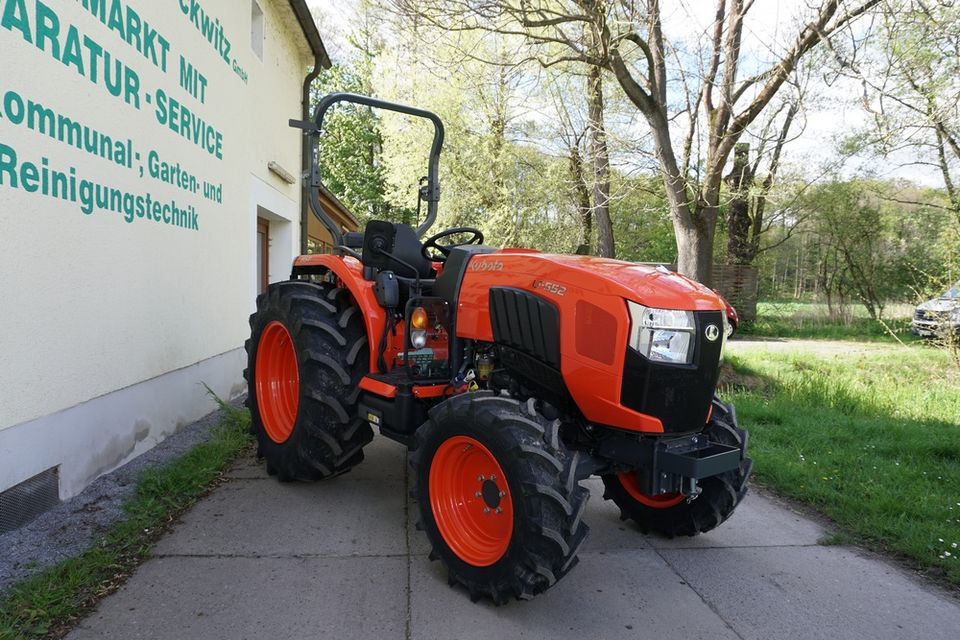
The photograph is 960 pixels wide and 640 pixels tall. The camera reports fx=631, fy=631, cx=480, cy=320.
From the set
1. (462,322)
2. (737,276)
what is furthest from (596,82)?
(462,322)

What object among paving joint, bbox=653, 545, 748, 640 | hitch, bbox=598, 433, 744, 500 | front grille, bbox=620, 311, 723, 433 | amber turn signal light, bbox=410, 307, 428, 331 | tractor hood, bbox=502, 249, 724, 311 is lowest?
paving joint, bbox=653, 545, 748, 640

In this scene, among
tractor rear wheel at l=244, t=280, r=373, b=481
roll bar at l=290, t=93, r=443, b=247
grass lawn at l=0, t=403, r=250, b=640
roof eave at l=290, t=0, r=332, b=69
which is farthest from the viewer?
roof eave at l=290, t=0, r=332, b=69

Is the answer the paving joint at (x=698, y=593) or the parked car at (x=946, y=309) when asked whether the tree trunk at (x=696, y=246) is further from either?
the paving joint at (x=698, y=593)

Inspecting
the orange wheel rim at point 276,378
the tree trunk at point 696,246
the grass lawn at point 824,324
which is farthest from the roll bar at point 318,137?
the grass lawn at point 824,324

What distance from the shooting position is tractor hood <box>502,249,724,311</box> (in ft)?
8.24

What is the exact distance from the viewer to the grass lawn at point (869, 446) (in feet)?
11.9

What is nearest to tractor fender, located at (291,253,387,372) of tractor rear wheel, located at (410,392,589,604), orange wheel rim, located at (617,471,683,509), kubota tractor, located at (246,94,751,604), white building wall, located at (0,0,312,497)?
kubota tractor, located at (246,94,751,604)

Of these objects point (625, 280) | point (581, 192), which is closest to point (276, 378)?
point (625, 280)

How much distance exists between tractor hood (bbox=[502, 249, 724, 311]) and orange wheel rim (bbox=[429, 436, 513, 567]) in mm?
806

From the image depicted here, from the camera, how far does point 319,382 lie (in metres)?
3.46

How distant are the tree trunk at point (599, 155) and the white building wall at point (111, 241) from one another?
6.65m

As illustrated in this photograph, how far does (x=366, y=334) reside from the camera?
3.60 meters

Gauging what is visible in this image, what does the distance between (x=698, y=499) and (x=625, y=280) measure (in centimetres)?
135

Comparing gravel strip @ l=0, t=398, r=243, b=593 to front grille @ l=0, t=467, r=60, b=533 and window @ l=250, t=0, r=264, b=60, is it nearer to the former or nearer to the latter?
front grille @ l=0, t=467, r=60, b=533
